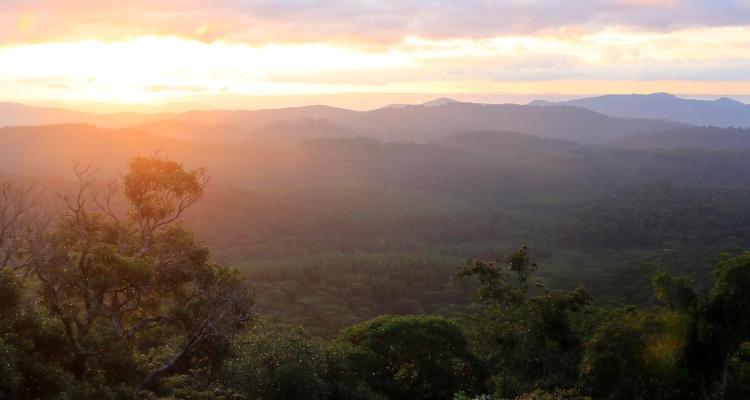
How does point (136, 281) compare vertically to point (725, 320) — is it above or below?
above

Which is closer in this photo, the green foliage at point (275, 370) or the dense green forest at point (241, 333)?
the dense green forest at point (241, 333)

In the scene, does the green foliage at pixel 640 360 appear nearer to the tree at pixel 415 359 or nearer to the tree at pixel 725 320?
the tree at pixel 725 320

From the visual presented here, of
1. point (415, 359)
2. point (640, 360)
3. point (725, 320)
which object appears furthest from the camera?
point (415, 359)

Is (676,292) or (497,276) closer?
(676,292)

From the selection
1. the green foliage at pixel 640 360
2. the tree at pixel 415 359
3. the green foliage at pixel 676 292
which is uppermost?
the green foliage at pixel 676 292

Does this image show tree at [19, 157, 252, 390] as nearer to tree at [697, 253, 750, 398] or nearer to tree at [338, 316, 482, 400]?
tree at [338, 316, 482, 400]

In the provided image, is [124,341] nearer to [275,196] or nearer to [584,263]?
[584,263]

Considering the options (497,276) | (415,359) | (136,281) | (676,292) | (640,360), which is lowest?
(415,359)

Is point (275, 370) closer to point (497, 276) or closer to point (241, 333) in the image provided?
point (241, 333)

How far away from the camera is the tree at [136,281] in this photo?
13508 millimetres

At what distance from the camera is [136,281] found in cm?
1392

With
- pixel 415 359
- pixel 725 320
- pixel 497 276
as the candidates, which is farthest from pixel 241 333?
pixel 725 320

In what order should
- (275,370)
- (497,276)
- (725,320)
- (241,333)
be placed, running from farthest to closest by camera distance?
1. (497,276)
2. (241,333)
3. (725,320)
4. (275,370)

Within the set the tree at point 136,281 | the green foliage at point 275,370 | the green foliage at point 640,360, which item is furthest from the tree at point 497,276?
the tree at point 136,281
